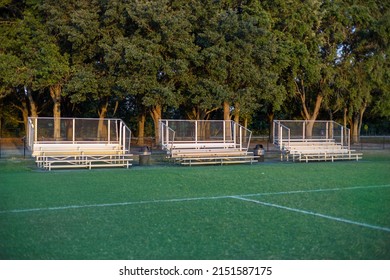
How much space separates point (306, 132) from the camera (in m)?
32.9

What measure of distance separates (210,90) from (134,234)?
2815 centimetres

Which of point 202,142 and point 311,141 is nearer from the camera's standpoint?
point 202,142

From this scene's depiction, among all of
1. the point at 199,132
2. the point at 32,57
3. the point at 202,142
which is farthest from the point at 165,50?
the point at 202,142

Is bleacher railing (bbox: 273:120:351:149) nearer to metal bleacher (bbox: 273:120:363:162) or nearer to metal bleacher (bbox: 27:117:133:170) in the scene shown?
metal bleacher (bbox: 273:120:363:162)

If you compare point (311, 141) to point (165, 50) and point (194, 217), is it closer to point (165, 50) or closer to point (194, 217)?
point (165, 50)

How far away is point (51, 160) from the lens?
81.6 ft

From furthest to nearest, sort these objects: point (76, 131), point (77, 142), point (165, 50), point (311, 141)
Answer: point (165, 50)
point (311, 141)
point (76, 131)
point (77, 142)

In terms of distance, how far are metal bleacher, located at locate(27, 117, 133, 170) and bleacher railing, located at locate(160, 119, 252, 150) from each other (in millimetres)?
2228

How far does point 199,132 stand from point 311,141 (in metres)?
7.12

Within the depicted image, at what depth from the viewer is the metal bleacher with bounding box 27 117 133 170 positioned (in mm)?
25031

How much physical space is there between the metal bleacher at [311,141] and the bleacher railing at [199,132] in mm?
2767

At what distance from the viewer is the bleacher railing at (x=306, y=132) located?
31766mm

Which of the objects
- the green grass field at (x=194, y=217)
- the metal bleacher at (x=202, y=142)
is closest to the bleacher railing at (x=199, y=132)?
the metal bleacher at (x=202, y=142)

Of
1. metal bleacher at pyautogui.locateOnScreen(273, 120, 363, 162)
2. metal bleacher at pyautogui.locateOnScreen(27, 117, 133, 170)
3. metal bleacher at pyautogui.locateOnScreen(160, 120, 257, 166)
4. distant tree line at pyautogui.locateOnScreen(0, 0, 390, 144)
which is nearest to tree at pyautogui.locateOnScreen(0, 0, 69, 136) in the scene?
distant tree line at pyautogui.locateOnScreen(0, 0, 390, 144)
